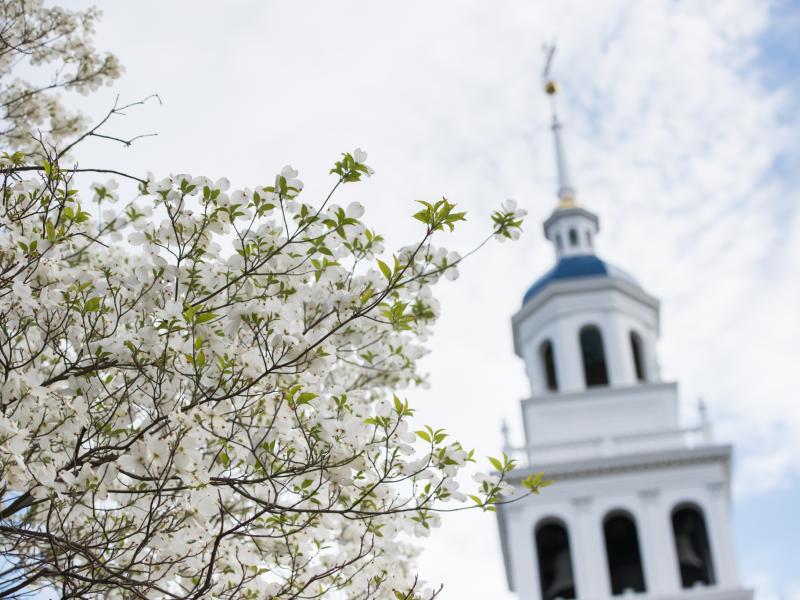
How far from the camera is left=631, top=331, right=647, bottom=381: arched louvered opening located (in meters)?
28.2

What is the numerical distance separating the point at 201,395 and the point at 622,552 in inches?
846

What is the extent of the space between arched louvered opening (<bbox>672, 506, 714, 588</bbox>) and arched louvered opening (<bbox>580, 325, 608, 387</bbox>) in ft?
14.2

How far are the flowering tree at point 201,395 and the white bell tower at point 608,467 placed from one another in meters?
18.5

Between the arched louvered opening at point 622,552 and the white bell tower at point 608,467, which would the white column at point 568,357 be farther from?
the arched louvered opening at point 622,552

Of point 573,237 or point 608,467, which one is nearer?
point 608,467

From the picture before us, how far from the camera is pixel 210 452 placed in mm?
6422

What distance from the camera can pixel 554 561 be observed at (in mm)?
25406

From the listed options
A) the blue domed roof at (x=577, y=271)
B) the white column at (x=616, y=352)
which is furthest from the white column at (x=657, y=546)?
the blue domed roof at (x=577, y=271)

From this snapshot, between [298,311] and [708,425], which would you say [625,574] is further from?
[298,311]

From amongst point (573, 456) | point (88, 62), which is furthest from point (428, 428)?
point (573, 456)

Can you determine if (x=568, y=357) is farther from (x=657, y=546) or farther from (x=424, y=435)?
(x=424, y=435)

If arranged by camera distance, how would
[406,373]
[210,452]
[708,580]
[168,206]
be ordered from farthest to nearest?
[708,580]
[406,373]
[210,452]
[168,206]

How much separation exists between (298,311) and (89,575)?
5.50 ft

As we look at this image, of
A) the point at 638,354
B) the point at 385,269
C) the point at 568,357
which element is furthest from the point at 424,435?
the point at 638,354
